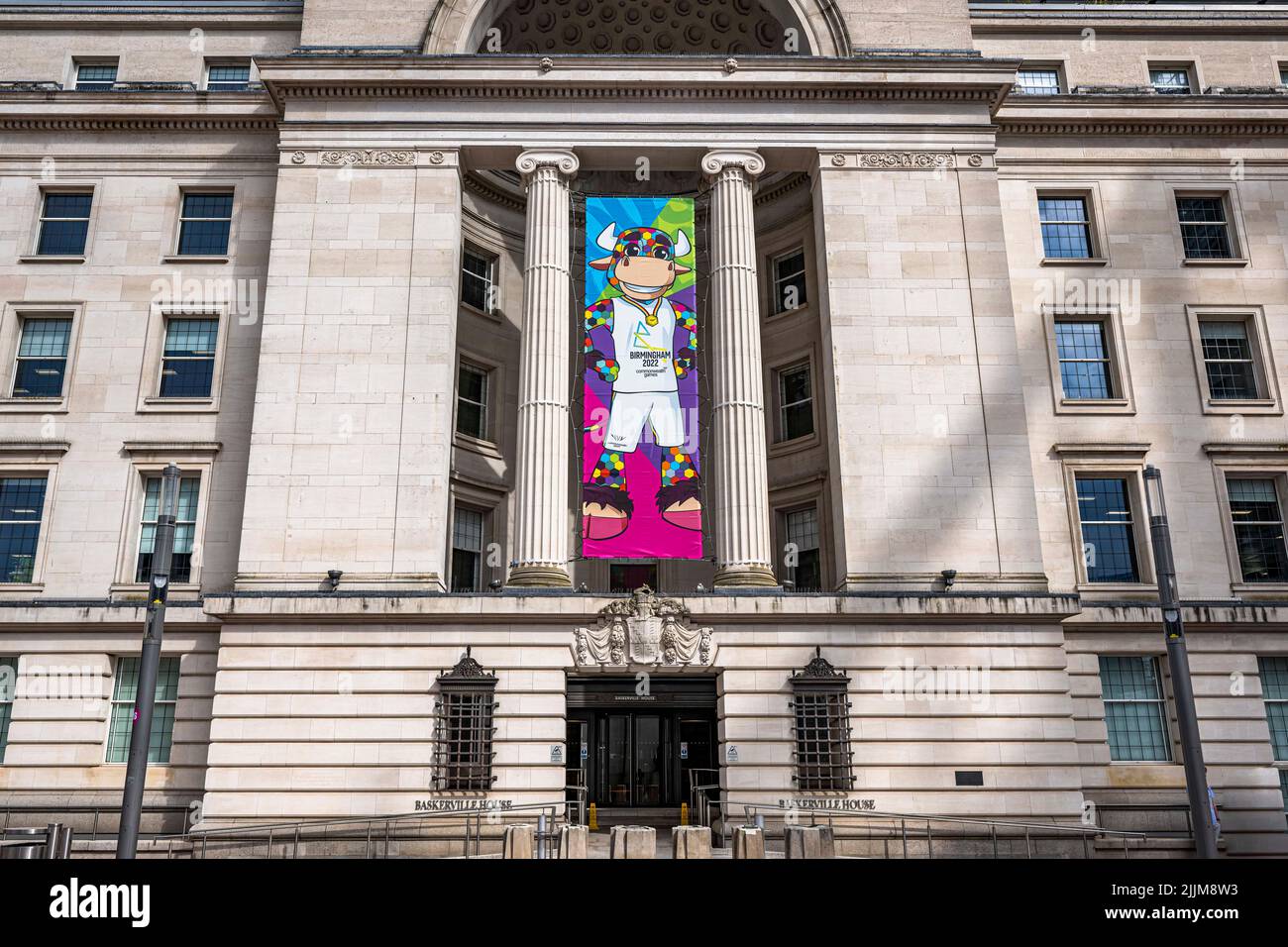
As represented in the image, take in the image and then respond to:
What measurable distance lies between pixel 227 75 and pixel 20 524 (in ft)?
53.6

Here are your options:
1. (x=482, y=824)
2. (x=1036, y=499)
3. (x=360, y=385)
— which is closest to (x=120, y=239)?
(x=360, y=385)

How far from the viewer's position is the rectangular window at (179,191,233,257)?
3034cm

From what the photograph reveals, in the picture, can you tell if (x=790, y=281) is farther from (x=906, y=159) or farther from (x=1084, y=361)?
(x=1084, y=361)

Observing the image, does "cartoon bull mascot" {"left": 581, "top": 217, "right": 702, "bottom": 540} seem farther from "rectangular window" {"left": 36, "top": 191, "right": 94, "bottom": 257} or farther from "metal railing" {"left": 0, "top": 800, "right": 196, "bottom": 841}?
"rectangular window" {"left": 36, "top": 191, "right": 94, "bottom": 257}

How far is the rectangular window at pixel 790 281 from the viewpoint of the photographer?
32656 mm

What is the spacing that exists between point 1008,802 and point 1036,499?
9.12 m

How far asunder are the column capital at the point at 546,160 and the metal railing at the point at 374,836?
59.3 ft

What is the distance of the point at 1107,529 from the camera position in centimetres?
2809

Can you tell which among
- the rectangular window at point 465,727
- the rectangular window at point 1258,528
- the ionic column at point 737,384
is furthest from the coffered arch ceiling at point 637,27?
the rectangular window at point 465,727

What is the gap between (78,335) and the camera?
29.0 meters

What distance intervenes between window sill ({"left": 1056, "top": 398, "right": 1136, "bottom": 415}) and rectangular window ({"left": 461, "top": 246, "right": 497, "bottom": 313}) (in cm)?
1872

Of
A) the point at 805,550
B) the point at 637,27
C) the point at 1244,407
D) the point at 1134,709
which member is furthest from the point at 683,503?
the point at 637,27

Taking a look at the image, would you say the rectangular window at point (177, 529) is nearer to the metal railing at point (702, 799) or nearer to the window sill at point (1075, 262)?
the metal railing at point (702, 799)
